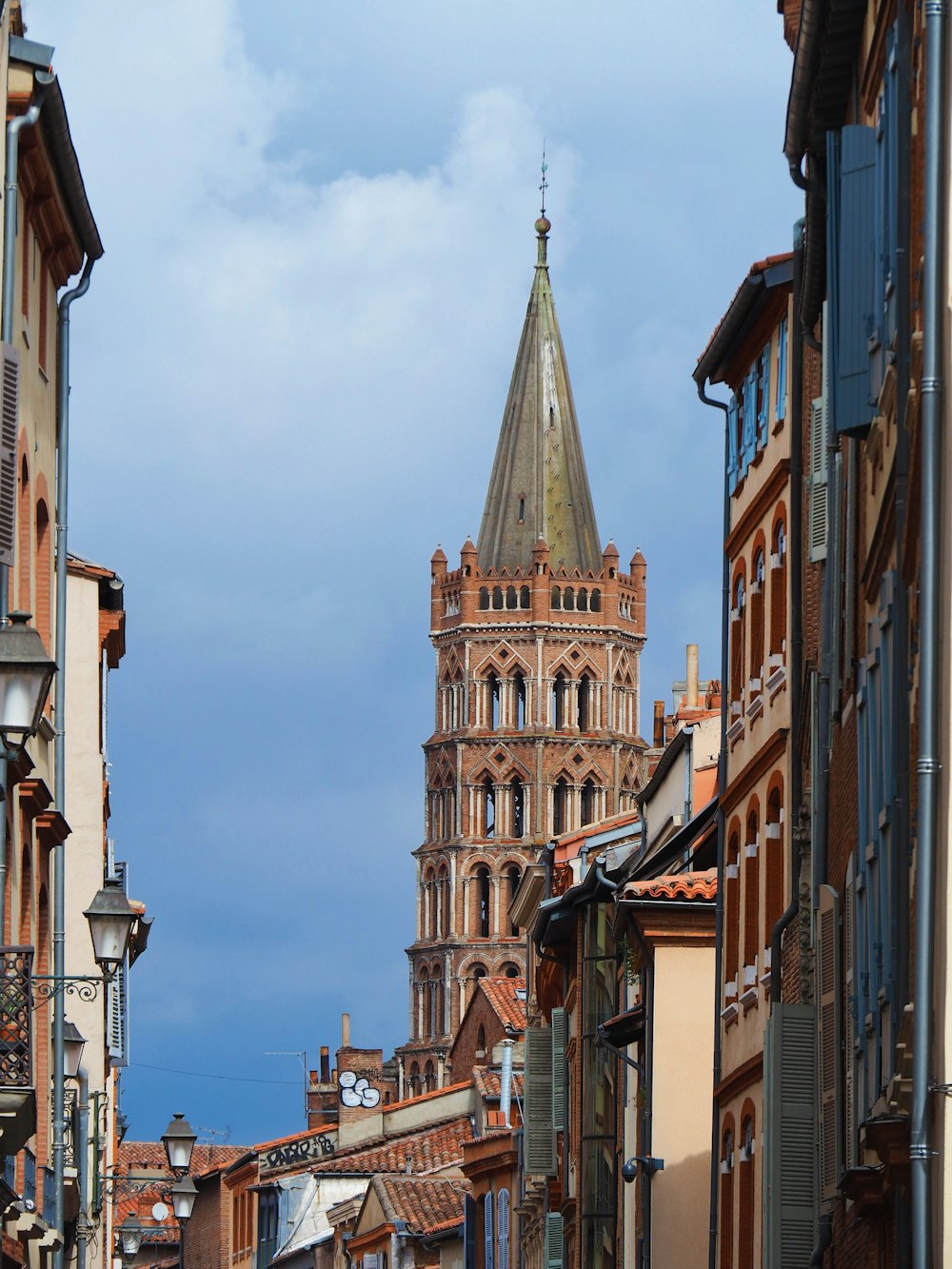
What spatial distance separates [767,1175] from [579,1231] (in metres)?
18.8

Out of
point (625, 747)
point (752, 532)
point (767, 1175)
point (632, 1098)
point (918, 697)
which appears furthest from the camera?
point (625, 747)

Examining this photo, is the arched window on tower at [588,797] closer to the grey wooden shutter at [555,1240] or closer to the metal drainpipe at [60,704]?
the grey wooden shutter at [555,1240]

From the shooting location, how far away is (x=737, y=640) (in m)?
31.6

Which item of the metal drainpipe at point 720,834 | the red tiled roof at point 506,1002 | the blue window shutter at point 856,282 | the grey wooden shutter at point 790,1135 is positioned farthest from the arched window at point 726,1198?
the red tiled roof at point 506,1002

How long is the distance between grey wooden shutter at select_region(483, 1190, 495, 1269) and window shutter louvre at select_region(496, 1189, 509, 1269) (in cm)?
48

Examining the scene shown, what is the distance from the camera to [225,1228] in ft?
299

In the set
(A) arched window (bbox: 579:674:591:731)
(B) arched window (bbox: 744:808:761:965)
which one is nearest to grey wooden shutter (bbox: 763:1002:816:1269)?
(B) arched window (bbox: 744:808:761:965)

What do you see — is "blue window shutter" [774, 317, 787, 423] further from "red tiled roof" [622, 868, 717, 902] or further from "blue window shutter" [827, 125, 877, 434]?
"blue window shutter" [827, 125, 877, 434]

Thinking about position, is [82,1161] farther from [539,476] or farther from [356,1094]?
[539,476]

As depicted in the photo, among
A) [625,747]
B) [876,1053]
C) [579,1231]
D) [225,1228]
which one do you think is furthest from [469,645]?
[876,1053]

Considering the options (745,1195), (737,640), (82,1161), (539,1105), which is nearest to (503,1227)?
(539,1105)

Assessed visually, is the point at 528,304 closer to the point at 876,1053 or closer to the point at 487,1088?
the point at 487,1088

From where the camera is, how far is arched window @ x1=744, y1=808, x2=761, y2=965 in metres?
28.7

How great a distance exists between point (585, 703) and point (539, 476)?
43.0 ft
